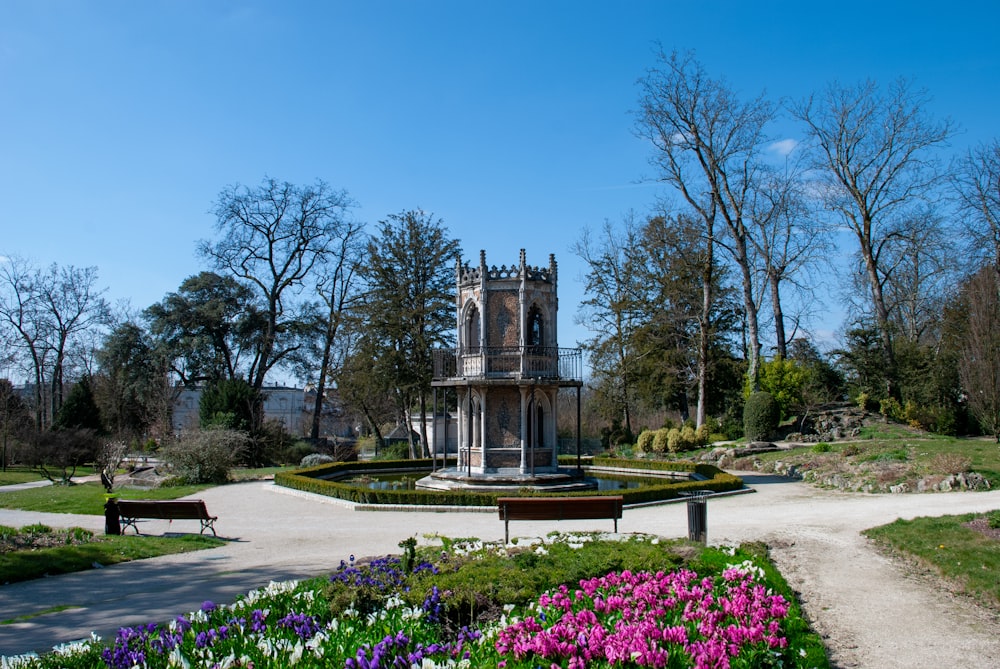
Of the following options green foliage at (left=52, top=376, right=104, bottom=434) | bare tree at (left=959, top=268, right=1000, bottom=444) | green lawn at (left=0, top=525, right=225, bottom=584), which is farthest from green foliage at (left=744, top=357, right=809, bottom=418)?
green foliage at (left=52, top=376, right=104, bottom=434)

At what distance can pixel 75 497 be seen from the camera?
70.7 ft

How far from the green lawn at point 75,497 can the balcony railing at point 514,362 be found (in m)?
9.70

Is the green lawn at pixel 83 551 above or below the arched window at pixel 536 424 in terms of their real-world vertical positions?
below

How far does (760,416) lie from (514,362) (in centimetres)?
1349

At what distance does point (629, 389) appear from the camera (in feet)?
142

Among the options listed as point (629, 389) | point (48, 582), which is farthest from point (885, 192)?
point (48, 582)

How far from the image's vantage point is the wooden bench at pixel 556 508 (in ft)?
44.7

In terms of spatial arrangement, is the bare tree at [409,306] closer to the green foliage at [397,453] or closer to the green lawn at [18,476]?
the green foliage at [397,453]

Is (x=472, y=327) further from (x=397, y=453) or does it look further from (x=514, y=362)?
(x=397, y=453)

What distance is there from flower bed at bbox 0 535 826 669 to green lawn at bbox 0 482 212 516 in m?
13.5

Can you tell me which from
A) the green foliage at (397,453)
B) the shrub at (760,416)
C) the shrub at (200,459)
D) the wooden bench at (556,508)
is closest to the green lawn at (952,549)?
the wooden bench at (556,508)

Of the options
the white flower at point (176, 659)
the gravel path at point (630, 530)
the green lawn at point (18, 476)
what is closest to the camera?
the white flower at point (176, 659)

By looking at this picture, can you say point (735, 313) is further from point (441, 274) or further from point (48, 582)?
point (48, 582)

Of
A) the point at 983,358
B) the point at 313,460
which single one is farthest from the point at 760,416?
the point at 313,460
